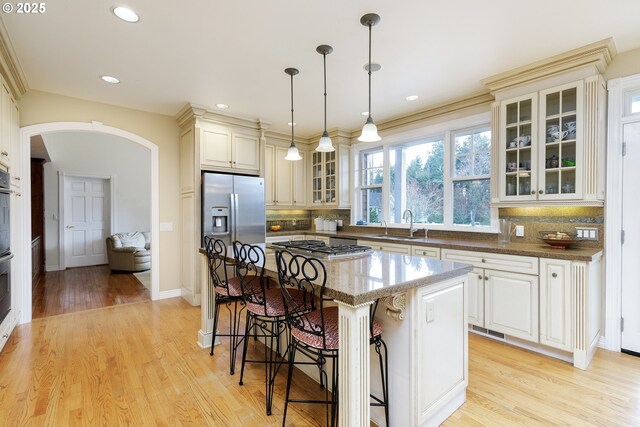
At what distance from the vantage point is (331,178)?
5410 millimetres

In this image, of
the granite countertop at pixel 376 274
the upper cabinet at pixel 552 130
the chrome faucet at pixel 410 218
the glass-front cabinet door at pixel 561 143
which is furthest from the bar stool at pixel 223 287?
the glass-front cabinet door at pixel 561 143

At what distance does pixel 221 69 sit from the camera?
3.07 metres

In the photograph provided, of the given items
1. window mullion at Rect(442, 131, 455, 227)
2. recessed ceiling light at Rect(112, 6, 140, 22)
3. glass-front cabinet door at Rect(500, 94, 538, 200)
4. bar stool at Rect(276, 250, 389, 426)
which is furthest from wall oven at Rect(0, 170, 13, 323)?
glass-front cabinet door at Rect(500, 94, 538, 200)

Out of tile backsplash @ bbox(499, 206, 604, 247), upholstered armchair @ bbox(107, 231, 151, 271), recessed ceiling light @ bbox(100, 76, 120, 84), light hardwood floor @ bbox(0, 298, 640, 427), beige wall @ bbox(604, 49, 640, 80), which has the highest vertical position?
recessed ceiling light @ bbox(100, 76, 120, 84)

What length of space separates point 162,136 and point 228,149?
95 centimetres

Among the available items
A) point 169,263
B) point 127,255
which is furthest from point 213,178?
point 127,255

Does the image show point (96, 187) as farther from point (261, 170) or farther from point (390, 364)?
point (390, 364)

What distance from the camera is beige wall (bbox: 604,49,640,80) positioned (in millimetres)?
2705

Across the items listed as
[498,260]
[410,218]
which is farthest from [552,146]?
[410,218]

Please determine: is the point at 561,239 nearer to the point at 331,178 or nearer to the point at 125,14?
the point at 331,178

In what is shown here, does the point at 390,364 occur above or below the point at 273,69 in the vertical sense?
below

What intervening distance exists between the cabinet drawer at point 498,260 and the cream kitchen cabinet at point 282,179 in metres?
2.98

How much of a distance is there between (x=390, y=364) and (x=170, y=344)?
2.23 m

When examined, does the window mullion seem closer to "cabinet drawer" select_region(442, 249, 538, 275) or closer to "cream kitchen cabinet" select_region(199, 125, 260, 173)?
"cabinet drawer" select_region(442, 249, 538, 275)
